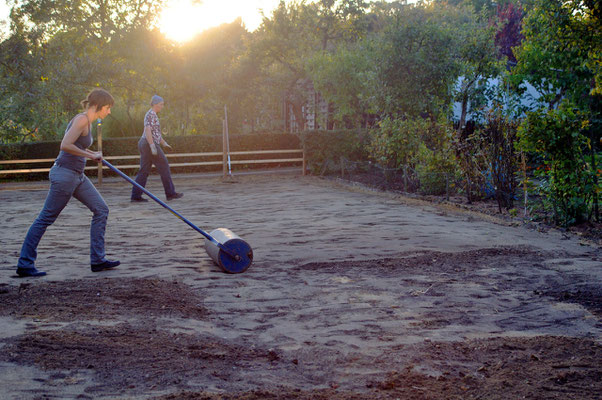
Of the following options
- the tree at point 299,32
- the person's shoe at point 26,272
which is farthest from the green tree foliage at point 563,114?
the tree at point 299,32

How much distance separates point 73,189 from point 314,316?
286 centimetres

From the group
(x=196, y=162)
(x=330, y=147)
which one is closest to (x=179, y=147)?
(x=196, y=162)

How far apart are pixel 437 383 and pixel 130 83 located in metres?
21.9

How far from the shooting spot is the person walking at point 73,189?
595 cm

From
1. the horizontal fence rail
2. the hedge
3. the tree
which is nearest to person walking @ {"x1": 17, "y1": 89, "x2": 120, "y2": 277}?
the horizontal fence rail

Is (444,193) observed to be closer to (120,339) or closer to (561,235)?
(561,235)

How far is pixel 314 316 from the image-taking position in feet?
16.1

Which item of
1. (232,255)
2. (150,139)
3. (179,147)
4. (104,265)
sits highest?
(150,139)

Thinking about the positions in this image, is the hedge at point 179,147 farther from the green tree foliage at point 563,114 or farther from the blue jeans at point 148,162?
the green tree foliage at point 563,114

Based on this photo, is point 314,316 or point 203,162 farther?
point 203,162

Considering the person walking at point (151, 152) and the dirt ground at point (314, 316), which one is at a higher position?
the person walking at point (151, 152)

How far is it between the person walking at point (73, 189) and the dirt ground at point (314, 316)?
25 centimetres

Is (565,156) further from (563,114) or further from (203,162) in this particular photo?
(203,162)

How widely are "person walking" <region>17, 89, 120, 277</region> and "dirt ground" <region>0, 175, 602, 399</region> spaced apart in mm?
246
